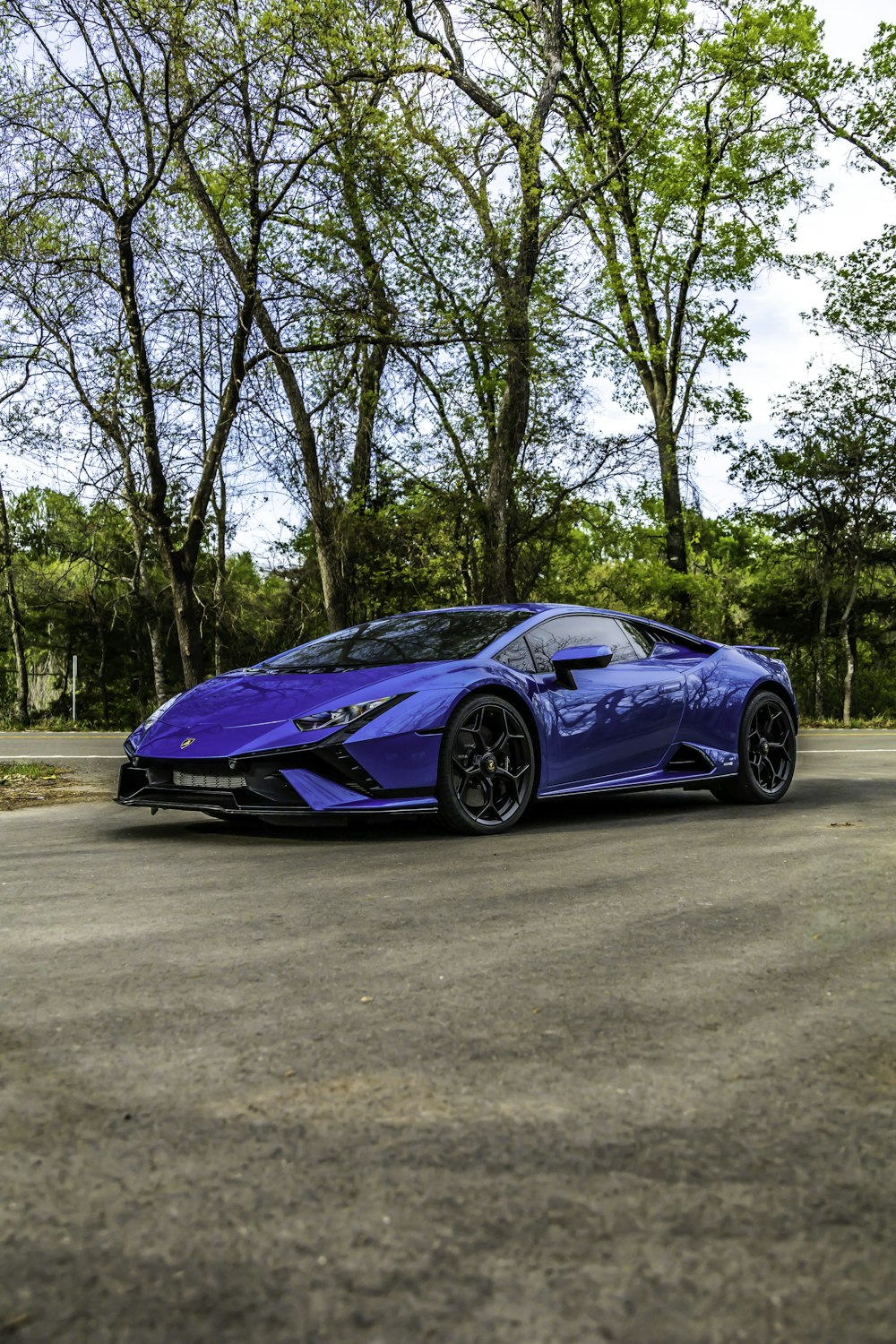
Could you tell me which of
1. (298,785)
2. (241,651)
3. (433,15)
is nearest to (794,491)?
(241,651)

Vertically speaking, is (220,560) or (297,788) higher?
(220,560)

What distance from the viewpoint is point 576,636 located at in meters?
7.29

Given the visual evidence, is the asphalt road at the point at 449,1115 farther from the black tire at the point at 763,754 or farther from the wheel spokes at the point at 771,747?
the wheel spokes at the point at 771,747

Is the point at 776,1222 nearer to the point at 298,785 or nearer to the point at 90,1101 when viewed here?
the point at 90,1101

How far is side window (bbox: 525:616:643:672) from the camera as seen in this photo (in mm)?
6957

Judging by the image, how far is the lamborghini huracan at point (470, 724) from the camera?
19.0 feet

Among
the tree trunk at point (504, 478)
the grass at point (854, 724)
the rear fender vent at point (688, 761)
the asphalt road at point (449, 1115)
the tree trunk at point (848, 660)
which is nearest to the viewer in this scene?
the asphalt road at point (449, 1115)

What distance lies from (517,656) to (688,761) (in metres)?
1.48

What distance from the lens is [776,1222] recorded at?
1765 mm

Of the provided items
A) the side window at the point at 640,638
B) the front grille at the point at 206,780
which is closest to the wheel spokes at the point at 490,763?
the front grille at the point at 206,780

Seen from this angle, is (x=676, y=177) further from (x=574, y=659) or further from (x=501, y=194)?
(x=574, y=659)

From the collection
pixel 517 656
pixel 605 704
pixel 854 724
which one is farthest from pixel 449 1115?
pixel 854 724

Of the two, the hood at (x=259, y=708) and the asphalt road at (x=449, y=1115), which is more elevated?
the hood at (x=259, y=708)

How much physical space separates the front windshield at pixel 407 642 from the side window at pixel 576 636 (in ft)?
0.56
